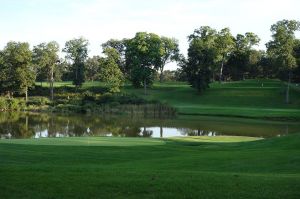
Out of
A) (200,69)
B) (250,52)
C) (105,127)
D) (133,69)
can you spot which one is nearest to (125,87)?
(133,69)

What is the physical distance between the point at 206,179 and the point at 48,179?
13.2ft

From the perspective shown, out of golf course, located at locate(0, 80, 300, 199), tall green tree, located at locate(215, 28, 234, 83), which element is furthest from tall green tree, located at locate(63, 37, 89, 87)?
golf course, located at locate(0, 80, 300, 199)

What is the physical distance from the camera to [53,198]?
925 cm

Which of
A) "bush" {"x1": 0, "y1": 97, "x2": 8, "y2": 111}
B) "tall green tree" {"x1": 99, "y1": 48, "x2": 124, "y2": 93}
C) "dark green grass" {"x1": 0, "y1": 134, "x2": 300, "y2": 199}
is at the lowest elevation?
"bush" {"x1": 0, "y1": 97, "x2": 8, "y2": 111}

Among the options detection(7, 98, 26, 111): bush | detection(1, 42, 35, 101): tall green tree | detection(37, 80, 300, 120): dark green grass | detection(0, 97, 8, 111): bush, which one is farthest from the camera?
detection(1, 42, 35, 101): tall green tree

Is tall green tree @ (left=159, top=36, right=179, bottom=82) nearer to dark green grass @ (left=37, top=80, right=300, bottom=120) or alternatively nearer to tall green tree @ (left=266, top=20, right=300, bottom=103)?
dark green grass @ (left=37, top=80, right=300, bottom=120)

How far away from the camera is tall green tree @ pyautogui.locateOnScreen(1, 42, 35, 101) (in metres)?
87.2

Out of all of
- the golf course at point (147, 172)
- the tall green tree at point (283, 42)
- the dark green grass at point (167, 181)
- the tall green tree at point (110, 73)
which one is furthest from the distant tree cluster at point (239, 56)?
the dark green grass at point (167, 181)

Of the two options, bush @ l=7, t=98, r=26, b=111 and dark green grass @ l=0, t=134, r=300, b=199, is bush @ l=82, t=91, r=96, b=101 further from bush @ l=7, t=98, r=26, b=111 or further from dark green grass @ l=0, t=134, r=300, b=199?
dark green grass @ l=0, t=134, r=300, b=199

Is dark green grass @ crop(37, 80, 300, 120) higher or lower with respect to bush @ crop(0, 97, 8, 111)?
higher

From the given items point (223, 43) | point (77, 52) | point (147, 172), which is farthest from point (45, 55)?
point (147, 172)

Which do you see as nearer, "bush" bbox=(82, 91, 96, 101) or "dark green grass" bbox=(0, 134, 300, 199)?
"dark green grass" bbox=(0, 134, 300, 199)

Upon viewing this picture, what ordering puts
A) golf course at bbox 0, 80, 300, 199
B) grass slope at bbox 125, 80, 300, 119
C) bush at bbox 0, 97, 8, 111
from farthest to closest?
bush at bbox 0, 97, 8, 111 < grass slope at bbox 125, 80, 300, 119 < golf course at bbox 0, 80, 300, 199

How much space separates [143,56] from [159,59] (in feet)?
21.1
